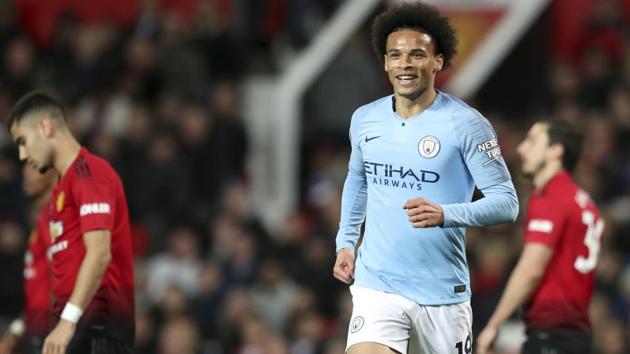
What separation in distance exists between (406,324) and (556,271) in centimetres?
149

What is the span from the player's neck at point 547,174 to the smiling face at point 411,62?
1544 millimetres

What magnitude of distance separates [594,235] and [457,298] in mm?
1493

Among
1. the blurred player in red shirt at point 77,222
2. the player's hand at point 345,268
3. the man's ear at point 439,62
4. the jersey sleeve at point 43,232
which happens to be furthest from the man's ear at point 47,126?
the man's ear at point 439,62

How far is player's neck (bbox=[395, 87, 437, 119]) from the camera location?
6.77m

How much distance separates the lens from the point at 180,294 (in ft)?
41.0

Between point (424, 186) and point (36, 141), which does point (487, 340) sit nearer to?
point (424, 186)

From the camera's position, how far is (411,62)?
669cm

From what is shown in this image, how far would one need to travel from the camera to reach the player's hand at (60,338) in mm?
6863

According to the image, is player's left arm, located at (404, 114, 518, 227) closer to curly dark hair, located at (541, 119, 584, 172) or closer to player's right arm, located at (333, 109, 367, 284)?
player's right arm, located at (333, 109, 367, 284)

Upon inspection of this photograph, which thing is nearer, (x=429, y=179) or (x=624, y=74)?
(x=429, y=179)

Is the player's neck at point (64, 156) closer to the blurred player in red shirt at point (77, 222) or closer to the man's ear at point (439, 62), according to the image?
the blurred player in red shirt at point (77, 222)

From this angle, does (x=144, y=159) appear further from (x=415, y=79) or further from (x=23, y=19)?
(x=415, y=79)

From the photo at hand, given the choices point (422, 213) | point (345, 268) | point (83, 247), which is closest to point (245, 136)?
point (83, 247)

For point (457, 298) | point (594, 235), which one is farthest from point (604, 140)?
point (457, 298)
